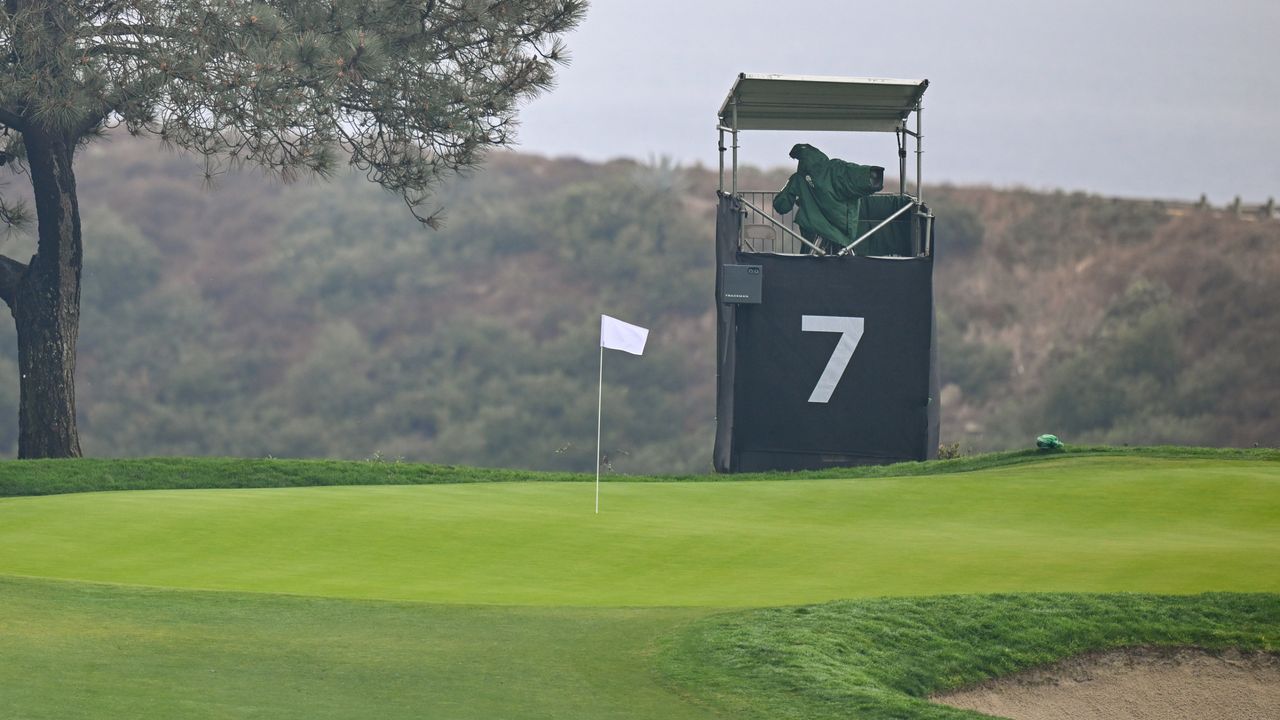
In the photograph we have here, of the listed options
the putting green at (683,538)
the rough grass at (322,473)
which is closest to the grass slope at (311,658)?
the putting green at (683,538)

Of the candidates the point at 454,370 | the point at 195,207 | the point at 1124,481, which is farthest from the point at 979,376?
the point at 1124,481

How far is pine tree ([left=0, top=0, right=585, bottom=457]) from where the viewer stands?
16875mm

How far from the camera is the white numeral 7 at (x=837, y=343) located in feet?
52.5

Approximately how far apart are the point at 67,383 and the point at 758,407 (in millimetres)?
8370

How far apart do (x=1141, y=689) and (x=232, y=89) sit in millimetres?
12554

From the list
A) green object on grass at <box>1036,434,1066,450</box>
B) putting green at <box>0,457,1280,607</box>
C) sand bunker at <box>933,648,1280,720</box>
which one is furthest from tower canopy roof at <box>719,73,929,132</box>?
sand bunker at <box>933,648,1280,720</box>

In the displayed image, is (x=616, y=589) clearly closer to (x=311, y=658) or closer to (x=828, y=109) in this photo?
(x=311, y=658)

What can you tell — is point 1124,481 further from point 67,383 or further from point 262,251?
point 262,251

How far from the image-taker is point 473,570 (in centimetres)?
973

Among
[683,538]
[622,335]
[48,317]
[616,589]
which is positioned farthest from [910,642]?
[48,317]

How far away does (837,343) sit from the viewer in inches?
631

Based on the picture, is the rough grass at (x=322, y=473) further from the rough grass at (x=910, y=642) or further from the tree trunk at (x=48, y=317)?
the rough grass at (x=910, y=642)

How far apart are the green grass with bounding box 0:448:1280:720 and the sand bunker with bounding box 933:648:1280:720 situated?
0.33ft

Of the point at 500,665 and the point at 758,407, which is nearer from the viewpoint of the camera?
the point at 500,665
